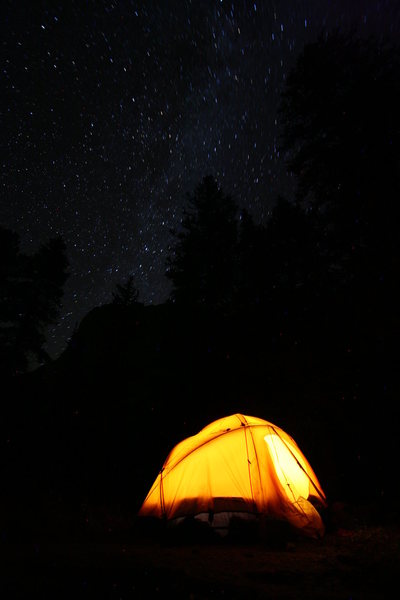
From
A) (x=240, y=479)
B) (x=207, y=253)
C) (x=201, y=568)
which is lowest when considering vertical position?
(x=201, y=568)

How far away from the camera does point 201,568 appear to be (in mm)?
4742

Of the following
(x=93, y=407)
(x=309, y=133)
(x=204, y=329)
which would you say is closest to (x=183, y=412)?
(x=204, y=329)

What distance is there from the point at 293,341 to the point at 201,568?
1296cm

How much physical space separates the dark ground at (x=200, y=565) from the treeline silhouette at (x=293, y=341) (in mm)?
3905

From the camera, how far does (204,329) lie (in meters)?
19.0

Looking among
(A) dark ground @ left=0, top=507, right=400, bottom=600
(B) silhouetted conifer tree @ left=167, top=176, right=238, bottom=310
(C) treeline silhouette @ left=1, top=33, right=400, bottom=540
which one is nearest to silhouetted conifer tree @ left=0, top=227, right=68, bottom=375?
(C) treeline silhouette @ left=1, top=33, right=400, bottom=540

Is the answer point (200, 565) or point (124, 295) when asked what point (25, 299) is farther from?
point (200, 565)

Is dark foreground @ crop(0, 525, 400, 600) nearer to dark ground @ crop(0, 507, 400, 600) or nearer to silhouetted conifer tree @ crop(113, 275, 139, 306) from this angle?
dark ground @ crop(0, 507, 400, 600)

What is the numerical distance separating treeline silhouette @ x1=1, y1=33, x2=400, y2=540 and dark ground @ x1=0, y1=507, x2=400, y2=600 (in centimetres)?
391

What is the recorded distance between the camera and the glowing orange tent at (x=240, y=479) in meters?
6.36

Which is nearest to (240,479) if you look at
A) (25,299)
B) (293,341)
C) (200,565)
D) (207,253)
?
(200,565)

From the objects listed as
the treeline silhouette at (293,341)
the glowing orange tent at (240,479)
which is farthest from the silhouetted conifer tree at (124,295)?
the glowing orange tent at (240,479)

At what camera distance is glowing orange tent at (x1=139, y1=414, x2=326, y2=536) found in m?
6.36

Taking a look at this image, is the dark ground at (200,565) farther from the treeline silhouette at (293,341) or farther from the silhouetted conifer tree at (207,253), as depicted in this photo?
the silhouetted conifer tree at (207,253)
